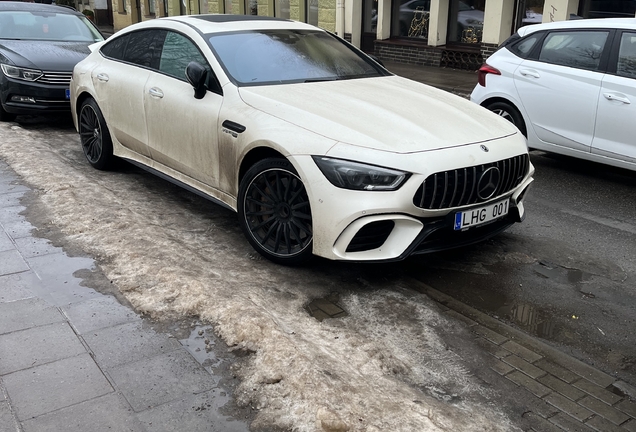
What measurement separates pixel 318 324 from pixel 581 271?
215 centimetres

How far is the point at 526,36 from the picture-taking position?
790 centimetres

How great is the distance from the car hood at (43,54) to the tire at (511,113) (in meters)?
5.57

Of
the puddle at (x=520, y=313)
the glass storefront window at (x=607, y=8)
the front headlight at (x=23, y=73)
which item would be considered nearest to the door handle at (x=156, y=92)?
the puddle at (x=520, y=313)

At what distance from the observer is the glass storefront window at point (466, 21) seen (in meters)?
15.6

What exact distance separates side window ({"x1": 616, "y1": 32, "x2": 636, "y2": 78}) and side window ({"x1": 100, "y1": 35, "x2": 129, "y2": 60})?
16.2ft

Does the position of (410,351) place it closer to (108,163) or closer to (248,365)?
(248,365)

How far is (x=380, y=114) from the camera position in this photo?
15.5ft

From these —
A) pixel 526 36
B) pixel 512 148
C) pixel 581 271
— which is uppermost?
pixel 526 36

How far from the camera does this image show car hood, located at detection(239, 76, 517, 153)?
4.38 meters

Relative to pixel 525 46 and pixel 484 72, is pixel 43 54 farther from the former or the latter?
pixel 525 46

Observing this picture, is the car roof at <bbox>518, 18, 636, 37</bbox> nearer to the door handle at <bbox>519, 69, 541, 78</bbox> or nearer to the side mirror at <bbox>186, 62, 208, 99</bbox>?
the door handle at <bbox>519, 69, 541, 78</bbox>

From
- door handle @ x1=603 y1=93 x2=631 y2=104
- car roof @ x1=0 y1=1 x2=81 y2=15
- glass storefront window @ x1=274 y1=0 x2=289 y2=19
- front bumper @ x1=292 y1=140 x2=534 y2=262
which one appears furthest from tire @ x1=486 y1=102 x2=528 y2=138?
glass storefront window @ x1=274 y1=0 x2=289 y2=19

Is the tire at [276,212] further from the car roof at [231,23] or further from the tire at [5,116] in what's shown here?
the tire at [5,116]

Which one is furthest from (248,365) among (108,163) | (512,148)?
(108,163)
